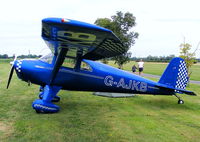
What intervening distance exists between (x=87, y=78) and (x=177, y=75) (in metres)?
3.62

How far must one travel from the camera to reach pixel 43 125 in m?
4.55

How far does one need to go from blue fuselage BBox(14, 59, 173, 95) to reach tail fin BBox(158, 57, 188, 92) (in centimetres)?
60

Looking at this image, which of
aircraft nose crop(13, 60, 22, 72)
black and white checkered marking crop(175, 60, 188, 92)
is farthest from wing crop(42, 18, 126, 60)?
black and white checkered marking crop(175, 60, 188, 92)

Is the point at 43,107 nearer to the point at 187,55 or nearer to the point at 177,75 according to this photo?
the point at 177,75

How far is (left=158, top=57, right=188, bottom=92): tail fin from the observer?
23.1ft

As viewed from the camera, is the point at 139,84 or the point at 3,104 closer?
the point at 3,104

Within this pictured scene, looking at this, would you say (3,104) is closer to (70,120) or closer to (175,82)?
(70,120)

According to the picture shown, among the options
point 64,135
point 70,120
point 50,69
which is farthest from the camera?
point 50,69

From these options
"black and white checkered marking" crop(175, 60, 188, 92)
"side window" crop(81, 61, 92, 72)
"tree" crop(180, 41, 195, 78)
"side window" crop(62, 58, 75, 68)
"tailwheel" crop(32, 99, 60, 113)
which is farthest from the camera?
"tree" crop(180, 41, 195, 78)

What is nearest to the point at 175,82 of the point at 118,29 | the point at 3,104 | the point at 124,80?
the point at 124,80

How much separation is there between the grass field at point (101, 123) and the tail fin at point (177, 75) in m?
0.88

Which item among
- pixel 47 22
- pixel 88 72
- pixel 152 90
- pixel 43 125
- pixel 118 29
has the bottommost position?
pixel 43 125

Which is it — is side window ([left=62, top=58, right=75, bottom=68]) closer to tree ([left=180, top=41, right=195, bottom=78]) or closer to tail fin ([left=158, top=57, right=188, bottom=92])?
tail fin ([left=158, top=57, right=188, bottom=92])

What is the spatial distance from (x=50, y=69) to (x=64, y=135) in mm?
2728
